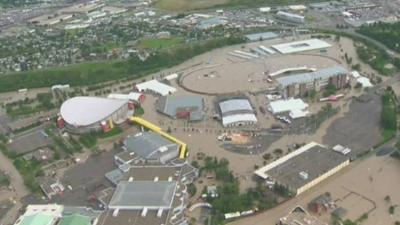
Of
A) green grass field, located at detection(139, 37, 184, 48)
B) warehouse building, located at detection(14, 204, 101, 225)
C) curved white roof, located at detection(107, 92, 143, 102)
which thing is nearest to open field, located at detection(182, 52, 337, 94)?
curved white roof, located at detection(107, 92, 143, 102)

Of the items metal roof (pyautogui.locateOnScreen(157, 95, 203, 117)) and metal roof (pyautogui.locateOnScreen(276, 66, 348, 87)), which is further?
metal roof (pyautogui.locateOnScreen(276, 66, 348, 87))

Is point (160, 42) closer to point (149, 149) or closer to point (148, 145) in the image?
point (148, 145)

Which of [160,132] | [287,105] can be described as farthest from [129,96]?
[287,105]

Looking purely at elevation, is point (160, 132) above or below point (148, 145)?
below

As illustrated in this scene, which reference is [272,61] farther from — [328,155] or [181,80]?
[328,155]

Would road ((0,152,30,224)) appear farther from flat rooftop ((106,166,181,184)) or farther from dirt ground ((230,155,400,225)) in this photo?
dirt ground ((230,155,400,225))

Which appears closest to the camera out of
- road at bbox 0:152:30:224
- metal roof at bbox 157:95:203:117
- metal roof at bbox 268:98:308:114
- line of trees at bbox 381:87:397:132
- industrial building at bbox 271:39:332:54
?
road at bbox 0:152:30:224

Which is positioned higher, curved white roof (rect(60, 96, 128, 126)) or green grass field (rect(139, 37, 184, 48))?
curved white roof (rect(60, 96, 128, 126))
